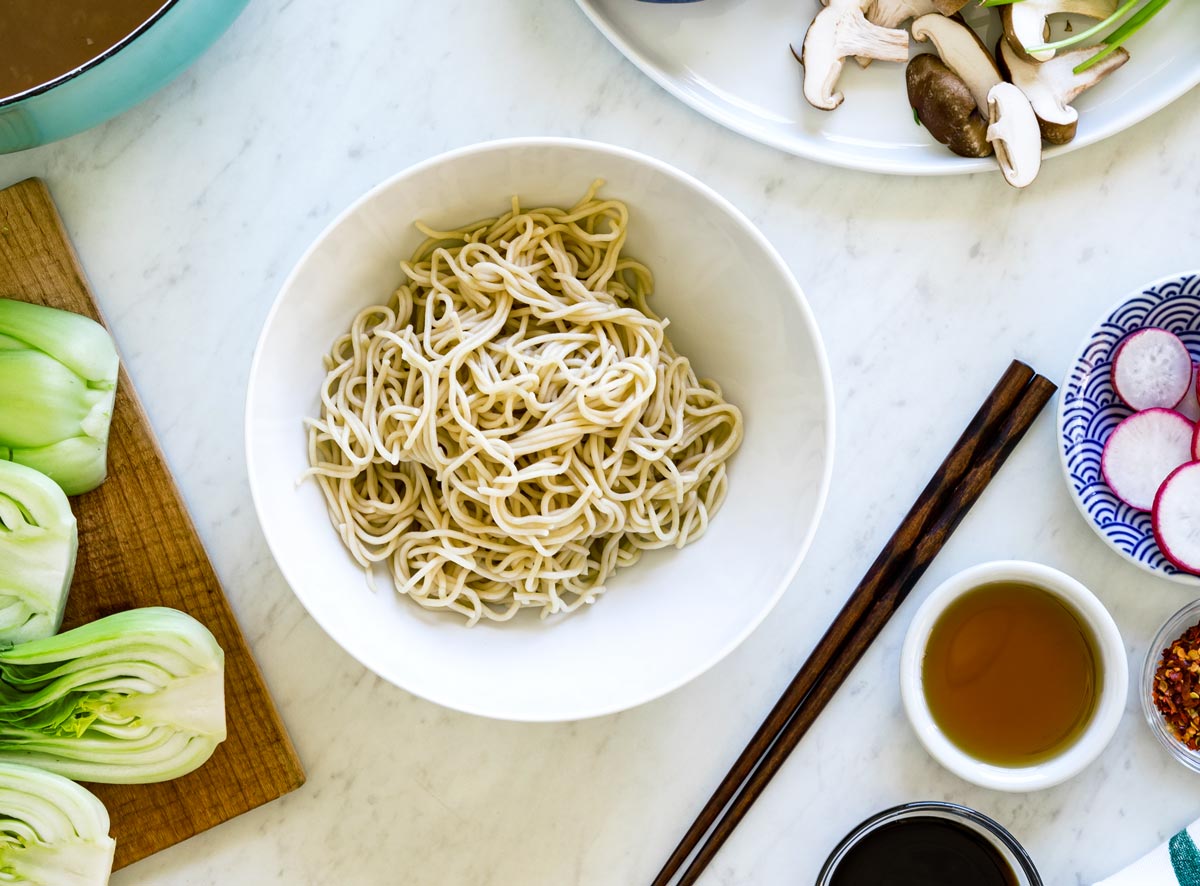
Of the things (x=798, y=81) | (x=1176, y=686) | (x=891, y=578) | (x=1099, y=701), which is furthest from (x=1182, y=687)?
(x=798, y=81)

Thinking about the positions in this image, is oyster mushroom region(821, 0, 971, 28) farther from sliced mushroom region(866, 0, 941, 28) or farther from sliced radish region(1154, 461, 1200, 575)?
sliced radish region(1154, 461, 1200, 575)

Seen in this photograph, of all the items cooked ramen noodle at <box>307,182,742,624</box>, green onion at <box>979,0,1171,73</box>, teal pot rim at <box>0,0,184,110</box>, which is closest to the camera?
teal pot rim at <box>0,0,184,110</box>

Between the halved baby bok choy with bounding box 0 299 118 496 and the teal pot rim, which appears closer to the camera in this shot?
the teal pot rim

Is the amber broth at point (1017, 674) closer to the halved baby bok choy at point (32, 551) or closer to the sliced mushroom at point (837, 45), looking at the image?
the sliced mushroom at point (837, 45)

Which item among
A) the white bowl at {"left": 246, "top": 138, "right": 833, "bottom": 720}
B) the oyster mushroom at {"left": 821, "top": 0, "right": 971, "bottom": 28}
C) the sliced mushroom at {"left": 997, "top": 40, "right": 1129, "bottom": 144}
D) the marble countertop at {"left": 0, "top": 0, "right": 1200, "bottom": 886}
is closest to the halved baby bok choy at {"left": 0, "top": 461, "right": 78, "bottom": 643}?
the marble countertop at {"left": 0, "top": 0, "right": 1200, "bottom": 886}

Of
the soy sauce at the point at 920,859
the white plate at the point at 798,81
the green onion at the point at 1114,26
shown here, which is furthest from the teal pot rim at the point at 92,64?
the soy sauce at the point at 920,859
